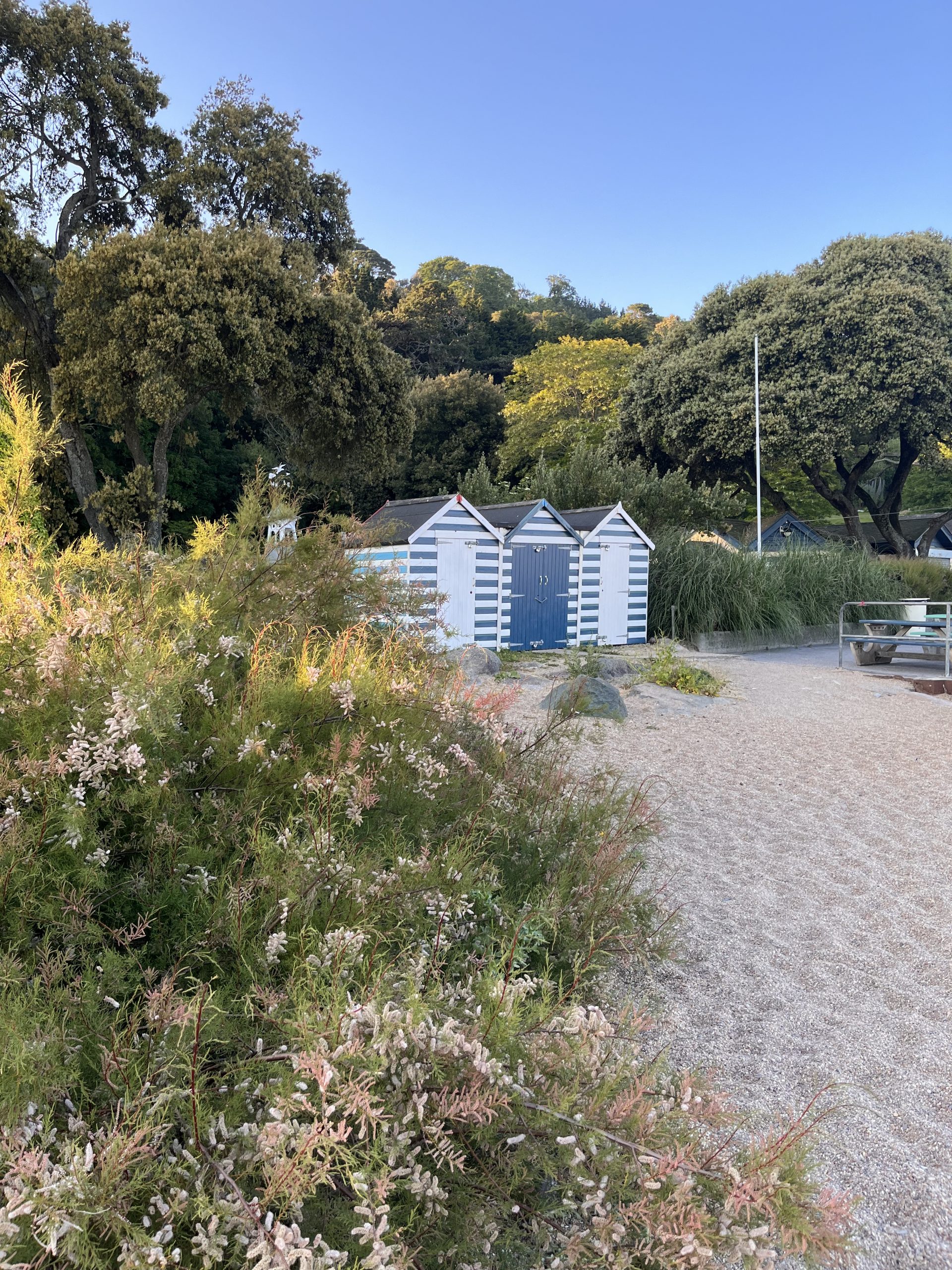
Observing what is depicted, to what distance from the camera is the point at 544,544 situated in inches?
597

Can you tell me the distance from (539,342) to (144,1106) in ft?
141

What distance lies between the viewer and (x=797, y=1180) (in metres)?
1.58

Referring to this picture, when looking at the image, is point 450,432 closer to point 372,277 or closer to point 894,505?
point 372,277

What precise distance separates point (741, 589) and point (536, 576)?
223 inches

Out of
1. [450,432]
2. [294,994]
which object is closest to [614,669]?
[294,994]

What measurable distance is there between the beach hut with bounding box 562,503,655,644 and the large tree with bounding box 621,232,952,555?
525 inches

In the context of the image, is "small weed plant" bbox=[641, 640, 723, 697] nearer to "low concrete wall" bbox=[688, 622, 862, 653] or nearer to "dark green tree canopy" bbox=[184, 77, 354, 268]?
"low concrete wall" bbox=[688, 622, 862, 653]

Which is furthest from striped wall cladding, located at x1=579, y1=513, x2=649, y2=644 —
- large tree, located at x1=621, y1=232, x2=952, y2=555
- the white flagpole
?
large tree, located at x1=621, y1=232, x2=952, y2=555

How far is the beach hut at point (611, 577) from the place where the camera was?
16.1 m

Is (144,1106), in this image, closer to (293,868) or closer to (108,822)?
(293,868)

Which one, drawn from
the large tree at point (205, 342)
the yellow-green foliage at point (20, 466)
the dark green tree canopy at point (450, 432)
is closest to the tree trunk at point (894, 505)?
the dark green tree canopy at point (450, 432)

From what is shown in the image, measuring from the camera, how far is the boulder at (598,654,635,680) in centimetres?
1218

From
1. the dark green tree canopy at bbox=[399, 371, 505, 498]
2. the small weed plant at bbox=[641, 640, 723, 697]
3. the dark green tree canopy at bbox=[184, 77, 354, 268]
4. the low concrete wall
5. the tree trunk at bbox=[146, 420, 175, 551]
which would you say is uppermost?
the dark green tree canopy at bbox=[184, 77, 354, 268]

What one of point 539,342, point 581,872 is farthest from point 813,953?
point 539,342
